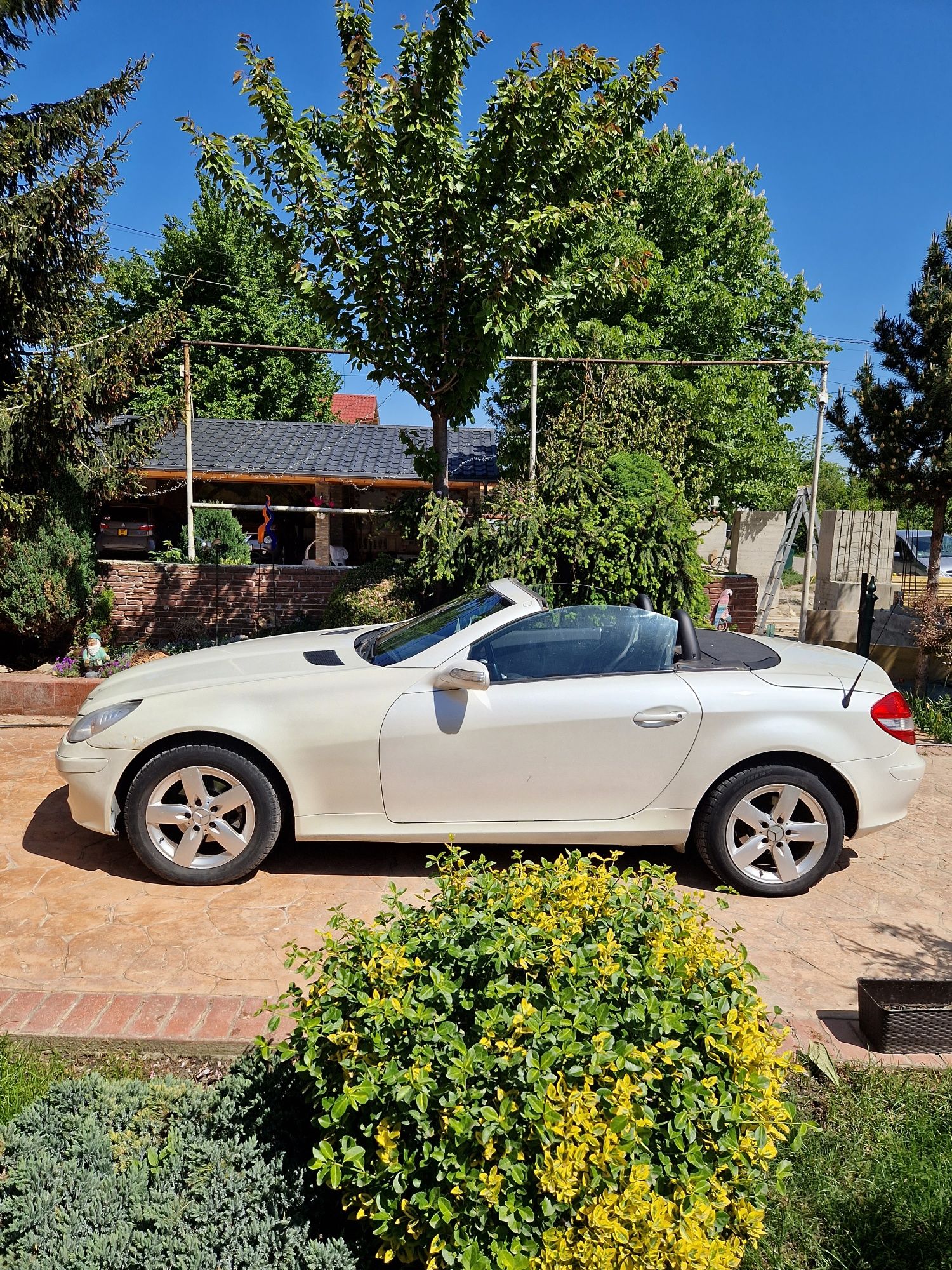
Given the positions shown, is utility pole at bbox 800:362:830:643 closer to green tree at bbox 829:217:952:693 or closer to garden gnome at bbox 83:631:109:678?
green tree at bbox 829:217:952:693

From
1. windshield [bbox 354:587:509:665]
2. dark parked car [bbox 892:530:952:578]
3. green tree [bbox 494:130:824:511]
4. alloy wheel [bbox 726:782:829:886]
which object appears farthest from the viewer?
green tree [bbox 494:130:824:511]

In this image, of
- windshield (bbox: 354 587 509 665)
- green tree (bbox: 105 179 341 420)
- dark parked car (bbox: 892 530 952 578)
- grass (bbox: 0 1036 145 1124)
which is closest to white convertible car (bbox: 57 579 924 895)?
windshield (bbox: 354 587 509 665)

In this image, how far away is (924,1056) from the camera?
3.10 metres

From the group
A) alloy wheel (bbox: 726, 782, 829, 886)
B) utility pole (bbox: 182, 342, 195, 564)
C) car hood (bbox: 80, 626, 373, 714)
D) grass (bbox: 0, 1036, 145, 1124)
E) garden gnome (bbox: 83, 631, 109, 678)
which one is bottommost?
grass (bbox: 0, 1036, 145, 1124)

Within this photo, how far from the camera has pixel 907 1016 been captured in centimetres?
307

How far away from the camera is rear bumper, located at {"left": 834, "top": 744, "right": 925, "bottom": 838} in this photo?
14.5 ft

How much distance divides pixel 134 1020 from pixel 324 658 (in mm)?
2033

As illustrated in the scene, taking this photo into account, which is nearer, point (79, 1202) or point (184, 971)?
point (79, 1202)

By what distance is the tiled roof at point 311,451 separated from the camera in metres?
19.0

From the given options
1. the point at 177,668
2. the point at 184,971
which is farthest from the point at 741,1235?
the point at 177,668

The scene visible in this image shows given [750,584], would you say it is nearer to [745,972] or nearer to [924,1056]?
[924,1056]

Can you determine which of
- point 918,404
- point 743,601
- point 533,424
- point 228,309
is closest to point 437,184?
point 533,424

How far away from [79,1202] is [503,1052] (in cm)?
107

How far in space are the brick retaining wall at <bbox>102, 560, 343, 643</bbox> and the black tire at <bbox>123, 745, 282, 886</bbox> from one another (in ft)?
19.0
